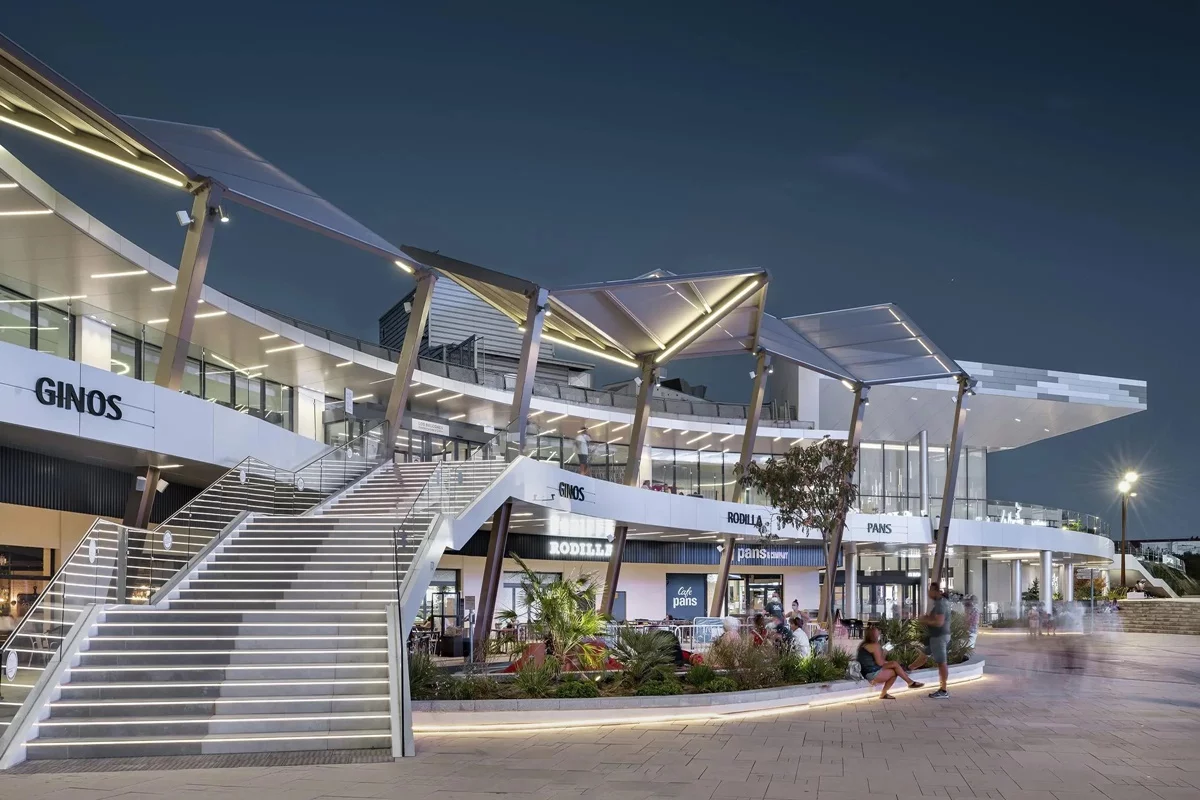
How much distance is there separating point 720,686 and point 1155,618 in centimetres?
4053

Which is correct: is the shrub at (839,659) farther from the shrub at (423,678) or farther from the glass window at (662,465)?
the glass window at (662,465)

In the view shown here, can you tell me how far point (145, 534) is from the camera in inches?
617

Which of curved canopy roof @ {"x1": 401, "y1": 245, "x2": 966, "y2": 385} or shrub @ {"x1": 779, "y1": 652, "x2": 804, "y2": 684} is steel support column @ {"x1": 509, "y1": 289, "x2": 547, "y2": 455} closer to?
curved canopy roof @ {"x1": 401, "y1": 245, "x2": 966, "y2": 385}

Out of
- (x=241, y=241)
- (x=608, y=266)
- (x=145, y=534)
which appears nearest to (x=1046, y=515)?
(x=145, y=534)

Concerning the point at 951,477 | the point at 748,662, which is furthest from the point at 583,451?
the point at 951,477

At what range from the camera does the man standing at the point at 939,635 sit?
18.0 metres

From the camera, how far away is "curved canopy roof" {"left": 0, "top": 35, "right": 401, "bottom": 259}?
1725 cm

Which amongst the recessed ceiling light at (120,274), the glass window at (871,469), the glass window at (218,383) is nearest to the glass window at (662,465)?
the glass window at (871,469)

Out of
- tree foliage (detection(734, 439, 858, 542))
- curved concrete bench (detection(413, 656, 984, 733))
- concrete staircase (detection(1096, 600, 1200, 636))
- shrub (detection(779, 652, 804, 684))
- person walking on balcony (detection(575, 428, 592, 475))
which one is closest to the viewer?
curved concrete bench (detection(413, 656, 984, 733))

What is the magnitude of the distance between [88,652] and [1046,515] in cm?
4743

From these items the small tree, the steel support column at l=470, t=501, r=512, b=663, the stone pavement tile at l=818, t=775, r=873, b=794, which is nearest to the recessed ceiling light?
the steel support column at l=470, t=501, r=512, b=663

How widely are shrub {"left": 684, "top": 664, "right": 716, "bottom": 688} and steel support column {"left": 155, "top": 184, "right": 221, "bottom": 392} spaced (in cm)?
1035

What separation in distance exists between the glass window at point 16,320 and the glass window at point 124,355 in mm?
1927

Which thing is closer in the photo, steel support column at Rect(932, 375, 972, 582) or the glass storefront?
the glass storefront
